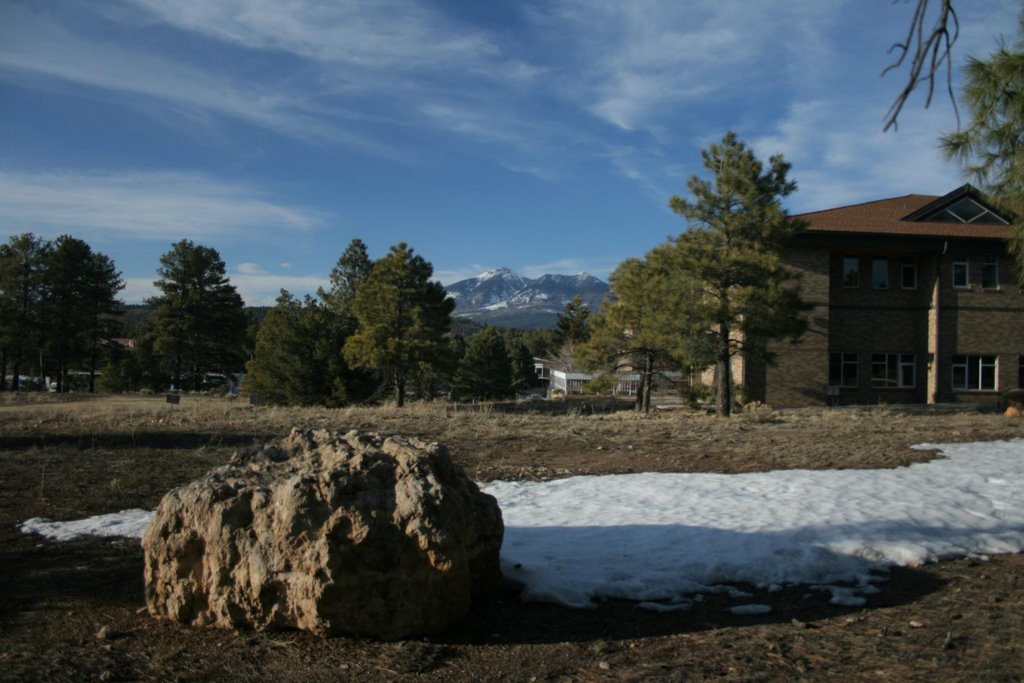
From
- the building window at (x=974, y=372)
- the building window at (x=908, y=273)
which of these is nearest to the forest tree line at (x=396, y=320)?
the building window at (x=908, y=273)

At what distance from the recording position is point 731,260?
811 inches

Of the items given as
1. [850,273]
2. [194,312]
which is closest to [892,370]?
[850,273]

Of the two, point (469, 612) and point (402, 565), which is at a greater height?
point (402, 565)

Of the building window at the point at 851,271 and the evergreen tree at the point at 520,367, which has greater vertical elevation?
the building window at the point at 851,271

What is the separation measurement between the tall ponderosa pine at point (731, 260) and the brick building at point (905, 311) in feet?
25.5

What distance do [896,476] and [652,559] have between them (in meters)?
4.68

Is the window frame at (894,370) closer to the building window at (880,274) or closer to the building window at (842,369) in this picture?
the building window at (842,369)

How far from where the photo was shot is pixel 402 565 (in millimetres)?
4484

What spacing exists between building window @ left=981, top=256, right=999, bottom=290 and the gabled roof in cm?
112

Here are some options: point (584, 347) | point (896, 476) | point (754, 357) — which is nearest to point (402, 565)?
point (896, 476)

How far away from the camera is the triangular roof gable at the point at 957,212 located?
96.9 feet

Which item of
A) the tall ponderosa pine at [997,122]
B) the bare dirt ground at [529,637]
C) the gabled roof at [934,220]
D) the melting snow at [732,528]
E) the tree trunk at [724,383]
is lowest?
the bare dirt ground at [529,637]

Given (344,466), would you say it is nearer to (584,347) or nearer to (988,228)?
(584,347)

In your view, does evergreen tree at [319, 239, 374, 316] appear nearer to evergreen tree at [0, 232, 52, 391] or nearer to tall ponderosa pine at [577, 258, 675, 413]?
evergreen tree at [0, 232, 52, 391]
